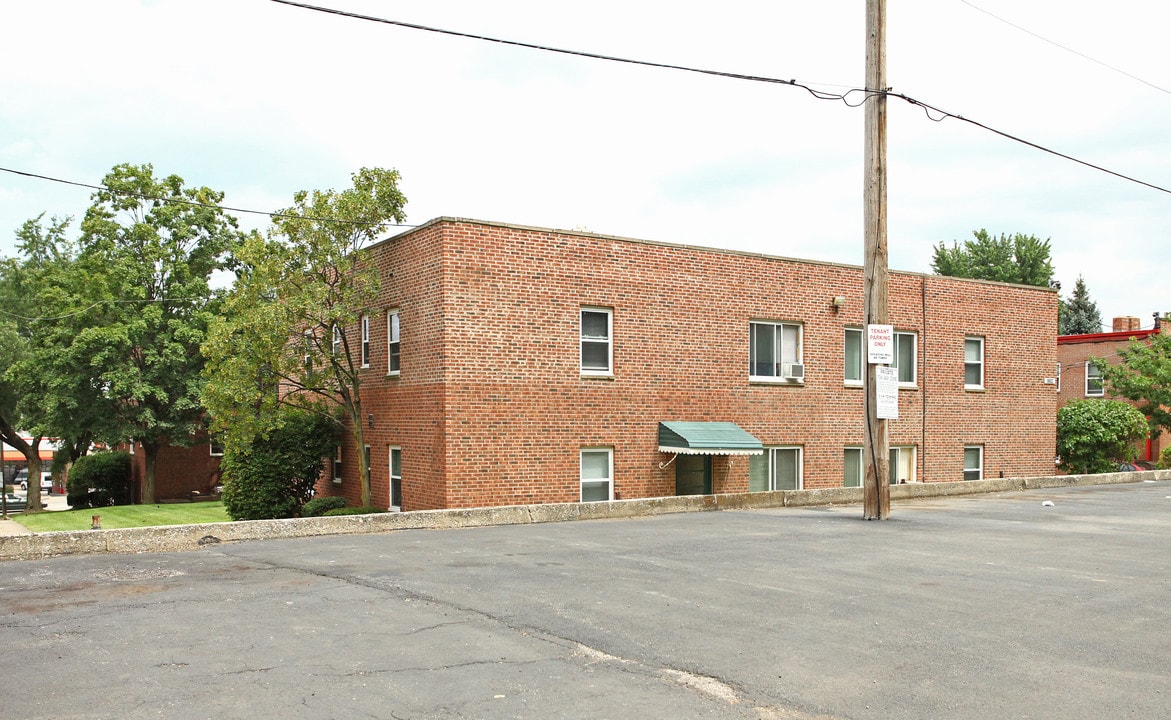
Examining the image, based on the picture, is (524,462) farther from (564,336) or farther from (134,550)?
(134,550)

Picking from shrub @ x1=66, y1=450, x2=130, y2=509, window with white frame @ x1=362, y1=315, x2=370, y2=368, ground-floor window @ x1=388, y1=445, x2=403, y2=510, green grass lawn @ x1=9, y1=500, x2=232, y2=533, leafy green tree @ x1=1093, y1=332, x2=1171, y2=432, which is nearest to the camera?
ground-floor window @ x1=388, y1=445, x2=403, y2=510

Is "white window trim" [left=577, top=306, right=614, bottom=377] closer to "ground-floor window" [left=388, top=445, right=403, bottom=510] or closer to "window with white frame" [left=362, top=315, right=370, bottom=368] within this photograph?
"ground-floor window" [left=388, top=445, right=403, bottom=510]

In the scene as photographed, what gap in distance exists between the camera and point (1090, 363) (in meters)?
45.9

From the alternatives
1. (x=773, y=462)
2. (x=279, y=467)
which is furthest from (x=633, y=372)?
(x=279, y=467)

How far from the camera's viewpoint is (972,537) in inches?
567

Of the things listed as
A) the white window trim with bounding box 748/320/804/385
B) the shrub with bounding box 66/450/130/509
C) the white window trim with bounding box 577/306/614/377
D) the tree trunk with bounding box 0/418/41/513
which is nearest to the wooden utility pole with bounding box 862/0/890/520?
the white window trim with bounding box 577/306/614/377

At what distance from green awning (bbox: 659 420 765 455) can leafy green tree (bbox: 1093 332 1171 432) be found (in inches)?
996

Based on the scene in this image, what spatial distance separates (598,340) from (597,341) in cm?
3

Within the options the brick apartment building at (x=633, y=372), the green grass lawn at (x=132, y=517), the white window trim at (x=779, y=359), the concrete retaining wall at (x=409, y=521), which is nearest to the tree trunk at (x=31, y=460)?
the green grass lawn at (x=132, y=517)

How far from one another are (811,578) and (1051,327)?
22177mm

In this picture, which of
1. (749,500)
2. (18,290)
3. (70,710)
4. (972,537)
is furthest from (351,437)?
(18,290)

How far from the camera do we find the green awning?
71.1 feet

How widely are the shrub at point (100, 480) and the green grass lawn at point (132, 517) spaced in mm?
4762

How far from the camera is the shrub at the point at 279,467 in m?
24.2
